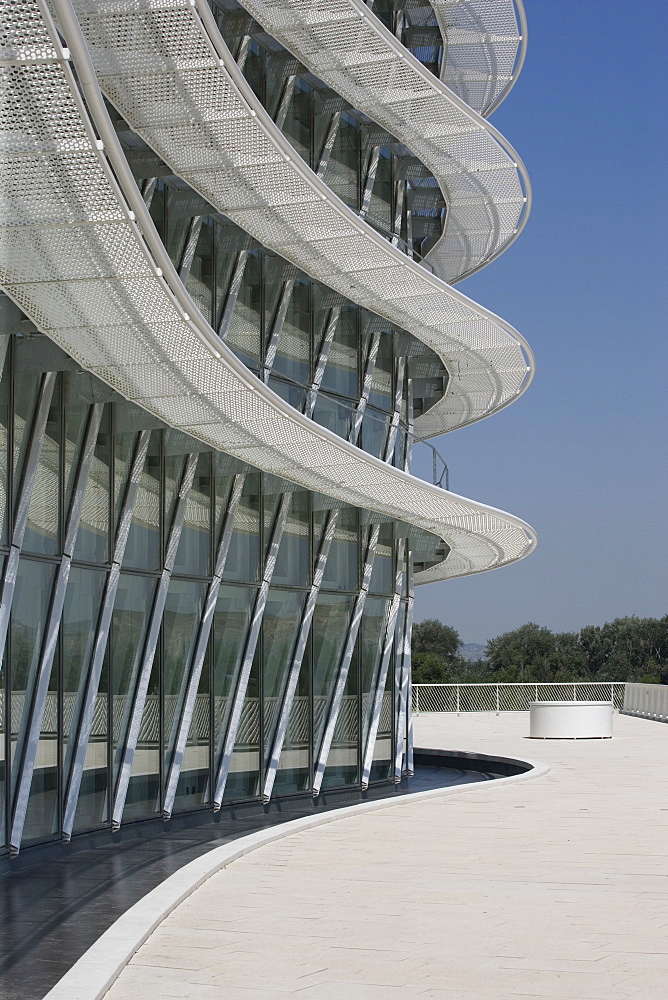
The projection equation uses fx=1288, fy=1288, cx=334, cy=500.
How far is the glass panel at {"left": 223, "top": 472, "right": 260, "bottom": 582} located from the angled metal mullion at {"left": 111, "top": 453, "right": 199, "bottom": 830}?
1.72m

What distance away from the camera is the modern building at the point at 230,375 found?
39.1 ft

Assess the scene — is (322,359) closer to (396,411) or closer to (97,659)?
(396,411)

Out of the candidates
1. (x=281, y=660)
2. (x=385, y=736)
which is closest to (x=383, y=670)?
(x=385, y=736)

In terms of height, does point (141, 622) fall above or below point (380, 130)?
below

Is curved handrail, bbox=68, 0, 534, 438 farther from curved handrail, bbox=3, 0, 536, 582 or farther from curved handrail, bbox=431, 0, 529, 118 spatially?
curved handrail, bbox=431, 0, 529, 118

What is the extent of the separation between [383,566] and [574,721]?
14.5m

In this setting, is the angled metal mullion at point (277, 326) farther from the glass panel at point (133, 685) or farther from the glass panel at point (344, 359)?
the glass panel at point (133, 685)

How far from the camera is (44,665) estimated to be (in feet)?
50.3

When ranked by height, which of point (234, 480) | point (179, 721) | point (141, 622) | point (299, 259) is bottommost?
point (179, 721)

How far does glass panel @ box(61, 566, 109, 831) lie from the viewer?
1619 centimetres

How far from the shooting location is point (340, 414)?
22547 millimetres

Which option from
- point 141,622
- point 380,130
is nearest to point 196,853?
point 141,622

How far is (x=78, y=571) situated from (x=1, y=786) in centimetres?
306

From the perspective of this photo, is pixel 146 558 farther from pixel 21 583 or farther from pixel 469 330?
pixel 469 330
